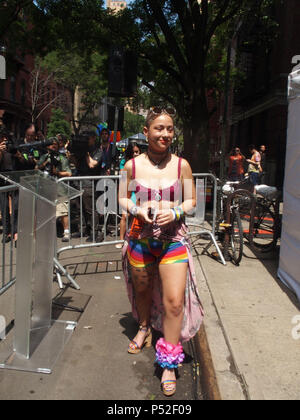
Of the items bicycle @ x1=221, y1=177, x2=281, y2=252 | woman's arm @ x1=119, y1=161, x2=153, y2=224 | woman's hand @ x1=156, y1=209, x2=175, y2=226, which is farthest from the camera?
bicycle @ x1=221, y1=177, x2=281, y2=252

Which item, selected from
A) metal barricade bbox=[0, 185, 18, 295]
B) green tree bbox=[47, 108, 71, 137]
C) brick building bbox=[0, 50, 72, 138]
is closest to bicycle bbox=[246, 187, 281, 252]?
metal barricade bbox=[0, 185, 18, 295]

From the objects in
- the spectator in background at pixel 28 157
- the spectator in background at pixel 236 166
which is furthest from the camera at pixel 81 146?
the spectator in background at pixel 236 166

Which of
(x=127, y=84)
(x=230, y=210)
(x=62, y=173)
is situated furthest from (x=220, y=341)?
(x=127, y=84)

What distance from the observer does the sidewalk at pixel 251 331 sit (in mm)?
2607

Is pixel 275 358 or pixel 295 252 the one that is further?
pixel 295 252

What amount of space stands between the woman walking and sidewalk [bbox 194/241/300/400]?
414 mm

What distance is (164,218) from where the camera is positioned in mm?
2537

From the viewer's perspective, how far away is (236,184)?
626cm

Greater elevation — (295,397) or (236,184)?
(236,184)

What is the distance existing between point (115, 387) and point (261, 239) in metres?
4.77

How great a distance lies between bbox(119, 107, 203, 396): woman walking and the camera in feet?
8.68

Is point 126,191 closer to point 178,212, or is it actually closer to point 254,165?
point 178,212

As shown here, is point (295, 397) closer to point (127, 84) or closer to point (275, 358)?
point (275, 358)

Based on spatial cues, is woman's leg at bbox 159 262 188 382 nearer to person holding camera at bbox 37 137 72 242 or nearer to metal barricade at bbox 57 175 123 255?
metal barricade at bbox 57 175 123 255
